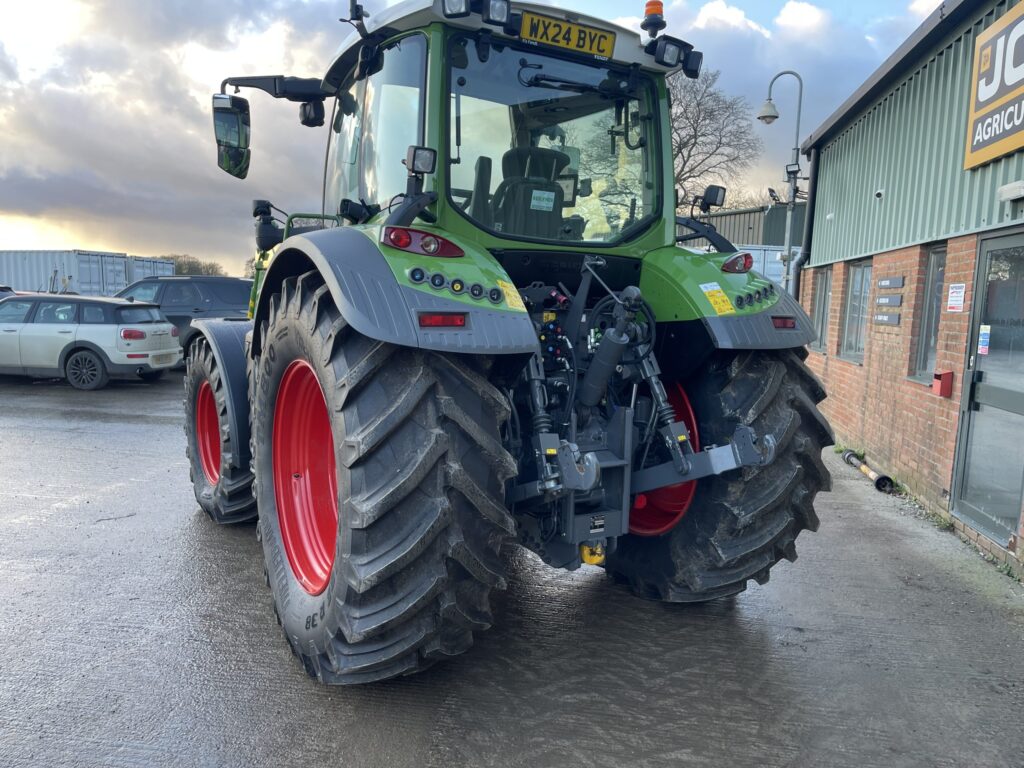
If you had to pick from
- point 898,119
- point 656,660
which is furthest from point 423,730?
point 898,119

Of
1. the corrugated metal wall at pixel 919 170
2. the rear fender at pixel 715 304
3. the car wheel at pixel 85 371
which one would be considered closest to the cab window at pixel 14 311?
the car wheel at pixel 85 371

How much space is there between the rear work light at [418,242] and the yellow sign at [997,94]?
430 cm

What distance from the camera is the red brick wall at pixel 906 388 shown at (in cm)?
567

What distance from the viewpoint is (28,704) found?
281 centimetres

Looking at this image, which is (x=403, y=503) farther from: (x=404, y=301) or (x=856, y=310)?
(x=856, y=310)

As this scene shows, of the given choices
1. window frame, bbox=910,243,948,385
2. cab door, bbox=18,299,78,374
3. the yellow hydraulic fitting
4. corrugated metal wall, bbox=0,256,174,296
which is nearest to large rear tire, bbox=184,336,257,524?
the yellow hydraulic fitting

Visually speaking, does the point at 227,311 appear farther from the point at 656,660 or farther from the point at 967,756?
the point at 967,756

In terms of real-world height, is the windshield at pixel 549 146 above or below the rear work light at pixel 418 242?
above

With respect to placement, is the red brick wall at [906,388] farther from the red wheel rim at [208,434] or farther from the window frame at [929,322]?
the red wheel rim at [208,434]

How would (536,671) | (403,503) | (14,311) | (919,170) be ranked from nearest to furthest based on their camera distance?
(403,503) < (536,671) < (919,170) < (14,311)

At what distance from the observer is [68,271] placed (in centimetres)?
2278

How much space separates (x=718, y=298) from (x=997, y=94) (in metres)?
3.62

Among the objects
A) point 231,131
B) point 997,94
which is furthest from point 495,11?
point 997,94

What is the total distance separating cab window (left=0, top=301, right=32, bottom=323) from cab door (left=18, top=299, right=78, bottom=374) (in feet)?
0.64
